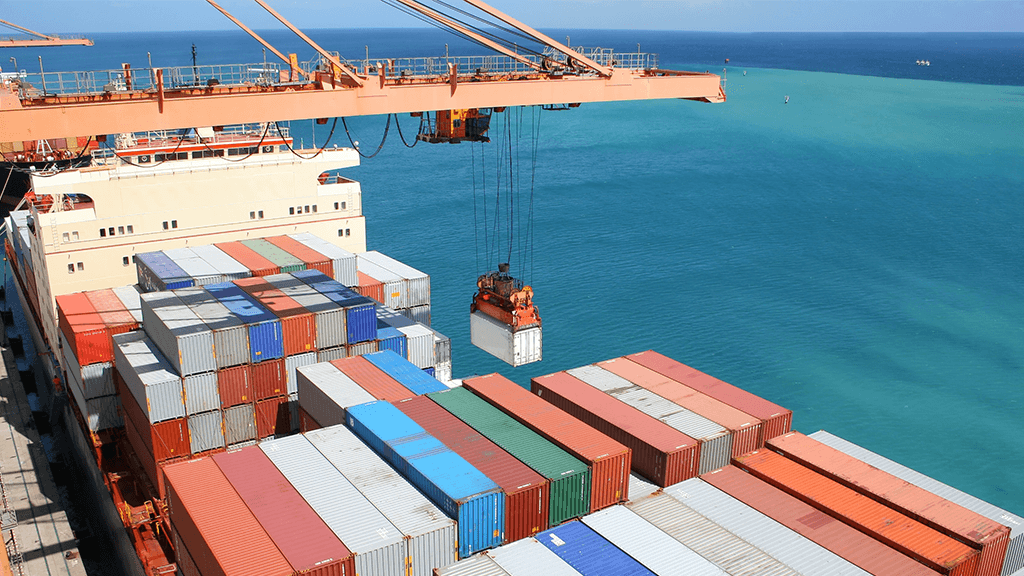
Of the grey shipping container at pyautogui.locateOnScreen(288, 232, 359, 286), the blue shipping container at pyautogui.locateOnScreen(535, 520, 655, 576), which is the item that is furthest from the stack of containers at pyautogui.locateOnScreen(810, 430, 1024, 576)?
the grey shipping container at pyautogui.locateOnScreen(288, 232, 359, 286)

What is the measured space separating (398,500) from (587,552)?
11.5ft

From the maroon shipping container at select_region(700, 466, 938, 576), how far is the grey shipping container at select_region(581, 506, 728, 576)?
2.38 m

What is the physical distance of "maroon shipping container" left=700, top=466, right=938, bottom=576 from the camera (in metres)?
12.9

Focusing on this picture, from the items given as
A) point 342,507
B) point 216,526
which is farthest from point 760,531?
point 216,526

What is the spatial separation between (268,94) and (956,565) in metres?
16.8

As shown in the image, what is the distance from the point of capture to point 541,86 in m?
20.6

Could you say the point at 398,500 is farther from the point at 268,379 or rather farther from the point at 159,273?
the point at 159,273

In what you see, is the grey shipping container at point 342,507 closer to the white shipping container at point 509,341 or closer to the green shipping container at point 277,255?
the white shipping container at point 509,341

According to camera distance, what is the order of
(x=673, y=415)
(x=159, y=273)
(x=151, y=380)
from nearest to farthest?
(x=673, y=415), (x=151, y=380), (x=159, y=273)

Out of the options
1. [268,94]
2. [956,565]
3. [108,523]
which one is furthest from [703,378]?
[108,523]

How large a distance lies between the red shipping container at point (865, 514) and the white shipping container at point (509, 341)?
8.24m

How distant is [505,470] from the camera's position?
14102 mm

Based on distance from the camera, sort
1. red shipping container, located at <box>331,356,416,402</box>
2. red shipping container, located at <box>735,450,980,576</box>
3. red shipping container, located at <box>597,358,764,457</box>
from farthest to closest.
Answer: red shipping container, located at <box>331,356,416,402</box> → red shipping container, located at <box>597,358,764,457</box> → red shipping container, located at <box>735,450,980,576</box>

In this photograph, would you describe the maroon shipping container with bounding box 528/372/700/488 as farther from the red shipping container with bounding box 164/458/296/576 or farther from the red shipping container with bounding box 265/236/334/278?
the red shipping container with bounding box 265/236/334/278
